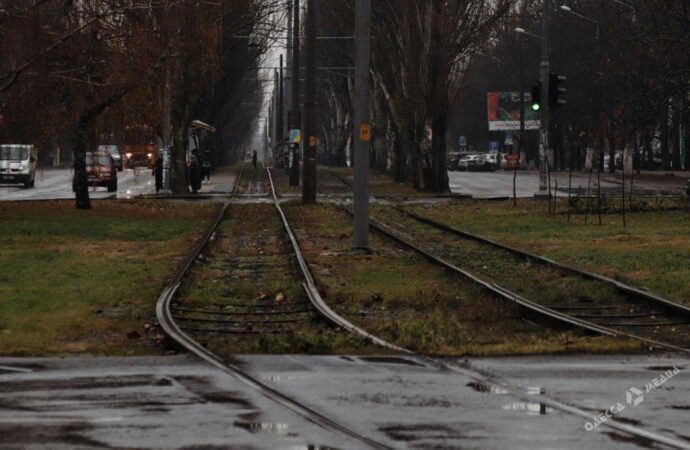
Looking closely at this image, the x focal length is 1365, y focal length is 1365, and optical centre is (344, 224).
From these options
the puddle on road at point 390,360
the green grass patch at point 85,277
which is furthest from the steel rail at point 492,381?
the green grass patch at point 85,277

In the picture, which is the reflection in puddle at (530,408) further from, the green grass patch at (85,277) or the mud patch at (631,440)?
the green grass patch at (85,277)

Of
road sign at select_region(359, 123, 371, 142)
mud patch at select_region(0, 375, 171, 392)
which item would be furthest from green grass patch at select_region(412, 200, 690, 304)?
mud patch at select_region(0, 375, 171, 392)

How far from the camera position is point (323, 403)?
8.40m

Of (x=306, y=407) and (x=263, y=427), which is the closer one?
(x=263, y=427)

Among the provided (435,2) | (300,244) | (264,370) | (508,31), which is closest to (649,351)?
(264,370)

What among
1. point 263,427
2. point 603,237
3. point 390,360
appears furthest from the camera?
point 603,237

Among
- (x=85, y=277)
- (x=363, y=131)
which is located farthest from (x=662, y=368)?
(x=363, y=131)

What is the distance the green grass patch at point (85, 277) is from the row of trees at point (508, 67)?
1271 cm

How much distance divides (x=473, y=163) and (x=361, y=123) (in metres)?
83.5

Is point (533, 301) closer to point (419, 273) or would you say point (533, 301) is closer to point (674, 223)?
point (419, 273)

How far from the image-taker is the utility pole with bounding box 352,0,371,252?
Answer: 21047 mm

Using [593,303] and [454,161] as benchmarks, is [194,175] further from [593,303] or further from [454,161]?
[454,161]

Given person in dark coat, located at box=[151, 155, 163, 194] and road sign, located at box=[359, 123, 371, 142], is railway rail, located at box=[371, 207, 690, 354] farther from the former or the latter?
person in dark coat, located at box=[151, 155, 163, 194]

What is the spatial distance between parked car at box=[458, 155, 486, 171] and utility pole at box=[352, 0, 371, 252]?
82781mm
